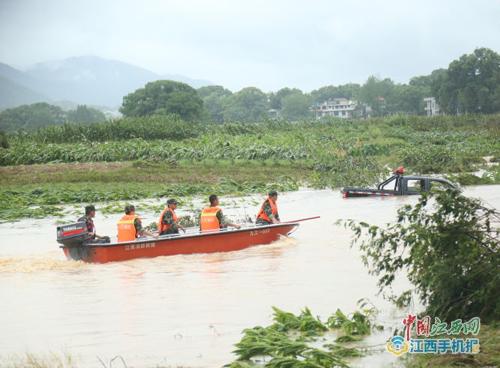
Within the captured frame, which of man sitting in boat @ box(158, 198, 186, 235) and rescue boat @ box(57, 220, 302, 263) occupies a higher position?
man sitting in boat @ box(158, 198, 186, 235)

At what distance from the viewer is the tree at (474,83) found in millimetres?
104250

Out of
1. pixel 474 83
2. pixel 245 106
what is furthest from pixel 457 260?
pixel 245 106

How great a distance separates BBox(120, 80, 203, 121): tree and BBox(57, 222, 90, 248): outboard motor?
72.3m

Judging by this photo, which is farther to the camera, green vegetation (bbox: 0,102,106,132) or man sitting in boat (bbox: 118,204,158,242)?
green vegetation (bbox: 0,102,106,132)

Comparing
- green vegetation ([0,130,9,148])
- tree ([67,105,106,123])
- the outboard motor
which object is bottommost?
the outboard motor

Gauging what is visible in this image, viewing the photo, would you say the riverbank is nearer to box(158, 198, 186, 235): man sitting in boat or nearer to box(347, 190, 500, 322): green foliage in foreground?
box(158, 198, 186, 235): man sitting in boat

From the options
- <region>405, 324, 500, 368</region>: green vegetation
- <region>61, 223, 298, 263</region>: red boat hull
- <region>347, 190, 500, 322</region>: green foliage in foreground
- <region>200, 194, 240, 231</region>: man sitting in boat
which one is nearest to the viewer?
<region>405, 324, 500, 368</region>: green vegetation

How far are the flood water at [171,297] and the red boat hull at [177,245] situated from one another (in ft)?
0.65

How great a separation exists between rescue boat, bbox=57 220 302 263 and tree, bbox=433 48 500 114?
295 ft

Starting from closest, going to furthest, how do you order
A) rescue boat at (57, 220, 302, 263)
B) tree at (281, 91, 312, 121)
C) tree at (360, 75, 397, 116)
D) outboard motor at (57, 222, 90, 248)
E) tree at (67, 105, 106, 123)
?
outboard motor at (57, 222, 90, 248) < rescue boat at (57, 220, 302, 263) < tree at (360, 75, 397, 116) < tree at (67, 105, 106, 123) < tree at (281, 91, 312, 121)

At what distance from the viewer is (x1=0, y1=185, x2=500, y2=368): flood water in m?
11.5

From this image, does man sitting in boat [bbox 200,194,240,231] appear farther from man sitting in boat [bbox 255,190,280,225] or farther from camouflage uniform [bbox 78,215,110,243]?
camouflage uniform [bbox 78,215,110,243]

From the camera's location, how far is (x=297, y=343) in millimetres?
9797

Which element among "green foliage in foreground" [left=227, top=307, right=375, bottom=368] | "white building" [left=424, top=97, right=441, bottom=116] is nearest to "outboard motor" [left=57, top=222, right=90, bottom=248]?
"green foliage in foreground" [left=227, top=307, right=375, bottom=368]
